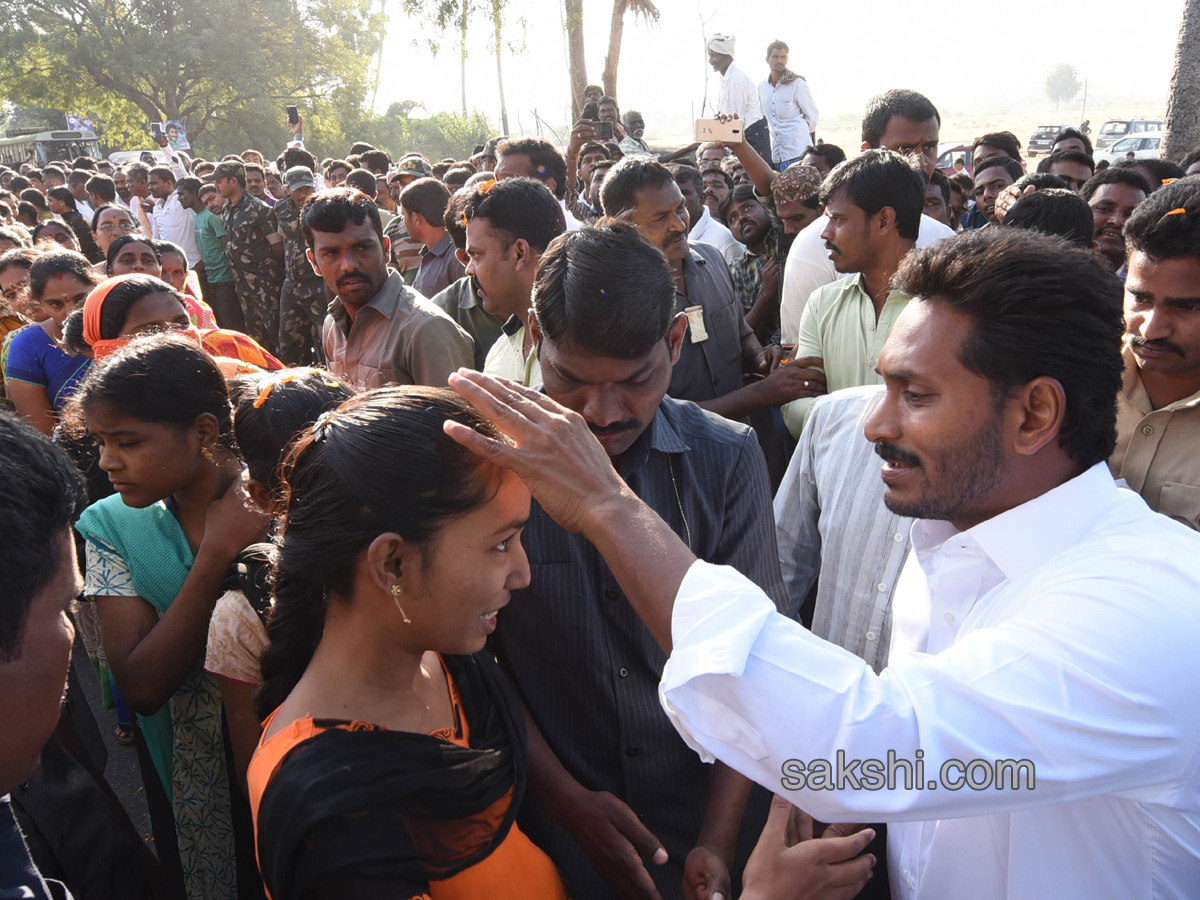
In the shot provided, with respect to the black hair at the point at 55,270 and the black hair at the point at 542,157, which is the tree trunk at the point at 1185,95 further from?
the black hair at the point at 55,270

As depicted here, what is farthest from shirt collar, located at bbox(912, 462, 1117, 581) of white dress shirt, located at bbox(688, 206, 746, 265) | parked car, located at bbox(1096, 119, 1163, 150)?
parked car, located at bbox(1096, 119, 1163, 150)

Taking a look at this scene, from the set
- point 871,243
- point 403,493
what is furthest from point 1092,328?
point 871,243

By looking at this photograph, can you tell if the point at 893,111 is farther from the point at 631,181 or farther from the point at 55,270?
the point at 55,270

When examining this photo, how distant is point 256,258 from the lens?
829cm

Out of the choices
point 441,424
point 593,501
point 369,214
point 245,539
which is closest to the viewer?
point 593,501

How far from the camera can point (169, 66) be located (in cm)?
3209

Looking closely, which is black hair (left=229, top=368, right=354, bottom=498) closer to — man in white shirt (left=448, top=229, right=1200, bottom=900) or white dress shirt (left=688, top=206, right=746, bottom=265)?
man in white shirt (left=448, top=229, right=1200, bottom=900)

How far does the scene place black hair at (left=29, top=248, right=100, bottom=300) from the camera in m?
4.43

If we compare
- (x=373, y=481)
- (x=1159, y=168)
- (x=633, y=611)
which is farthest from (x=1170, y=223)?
(x=1159, y=168)

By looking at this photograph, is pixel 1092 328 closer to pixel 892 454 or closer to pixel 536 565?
pixel 892 454

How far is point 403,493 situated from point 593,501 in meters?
0.34

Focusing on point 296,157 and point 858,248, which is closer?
point 858,248

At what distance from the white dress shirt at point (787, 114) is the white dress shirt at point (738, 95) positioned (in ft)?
0.58

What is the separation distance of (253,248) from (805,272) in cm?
632
